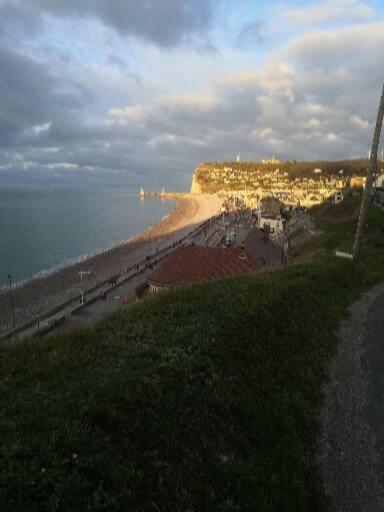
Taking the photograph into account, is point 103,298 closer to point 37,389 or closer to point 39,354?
point 39,354

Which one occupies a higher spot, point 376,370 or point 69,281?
point 376,370

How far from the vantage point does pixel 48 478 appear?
495 cm

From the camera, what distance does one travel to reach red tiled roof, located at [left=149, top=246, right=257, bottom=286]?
79.8 ft

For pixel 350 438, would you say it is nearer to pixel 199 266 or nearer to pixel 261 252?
pixel 199 266

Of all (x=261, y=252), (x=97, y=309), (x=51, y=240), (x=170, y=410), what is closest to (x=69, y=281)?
(x=97, y=309)

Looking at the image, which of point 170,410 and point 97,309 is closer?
point 170,410

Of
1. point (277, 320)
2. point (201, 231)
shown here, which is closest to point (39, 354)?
point (277, 320)

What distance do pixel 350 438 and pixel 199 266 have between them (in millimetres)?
16875

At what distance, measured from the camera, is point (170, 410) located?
7.37 metres

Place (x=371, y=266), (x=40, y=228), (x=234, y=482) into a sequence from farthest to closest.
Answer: (x=40, y=228), (x=371, y=266), (x=234, y=482)

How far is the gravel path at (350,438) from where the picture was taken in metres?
7.27

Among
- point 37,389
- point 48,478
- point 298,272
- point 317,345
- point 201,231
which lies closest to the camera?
point 48,478

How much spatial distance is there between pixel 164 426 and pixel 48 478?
90.6 inches

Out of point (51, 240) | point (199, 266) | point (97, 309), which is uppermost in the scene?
point (199, 266)
